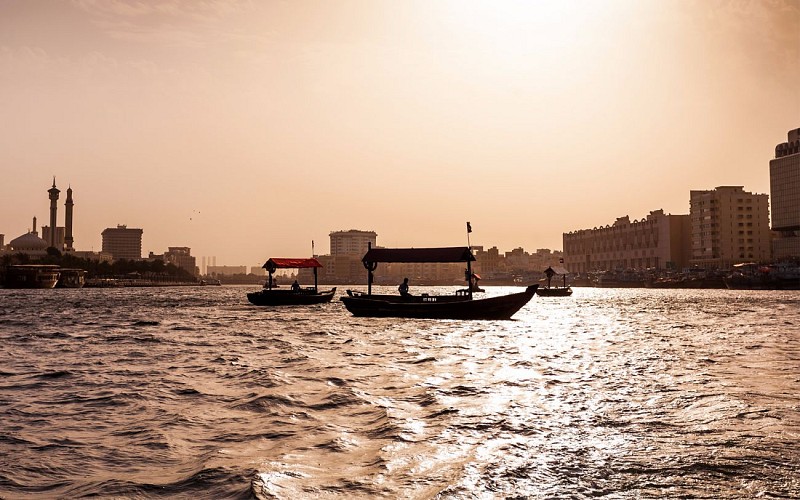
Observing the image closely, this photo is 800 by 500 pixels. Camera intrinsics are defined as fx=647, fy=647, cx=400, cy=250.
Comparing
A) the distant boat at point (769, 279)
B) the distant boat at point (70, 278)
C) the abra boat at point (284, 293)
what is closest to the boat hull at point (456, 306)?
the abra boat at point (284, 293)

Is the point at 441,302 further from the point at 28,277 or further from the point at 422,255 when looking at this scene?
the point at 28,277

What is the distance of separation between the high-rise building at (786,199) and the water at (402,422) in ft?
539

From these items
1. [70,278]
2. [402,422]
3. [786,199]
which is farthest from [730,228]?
[402,422]

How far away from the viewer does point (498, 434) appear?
35.7 ft

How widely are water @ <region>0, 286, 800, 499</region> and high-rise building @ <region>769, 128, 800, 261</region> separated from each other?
164 m

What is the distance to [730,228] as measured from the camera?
16850 cm

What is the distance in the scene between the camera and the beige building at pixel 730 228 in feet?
552

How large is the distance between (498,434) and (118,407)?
26.9 ft

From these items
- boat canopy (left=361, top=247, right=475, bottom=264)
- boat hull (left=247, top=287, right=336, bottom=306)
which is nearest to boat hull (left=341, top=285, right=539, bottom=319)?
boat canopy (left=361, top=247, right=475, bottom=264)

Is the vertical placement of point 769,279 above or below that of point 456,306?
above

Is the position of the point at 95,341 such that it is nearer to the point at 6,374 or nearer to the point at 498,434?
the point at 6,374

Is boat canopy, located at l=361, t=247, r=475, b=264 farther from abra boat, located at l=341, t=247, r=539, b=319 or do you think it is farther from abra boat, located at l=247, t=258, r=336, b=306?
abra boat, located at l=247, t=258, r=336, b=306

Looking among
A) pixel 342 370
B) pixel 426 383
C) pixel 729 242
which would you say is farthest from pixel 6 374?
pixel 729 242

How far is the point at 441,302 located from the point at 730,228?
6046 inches
